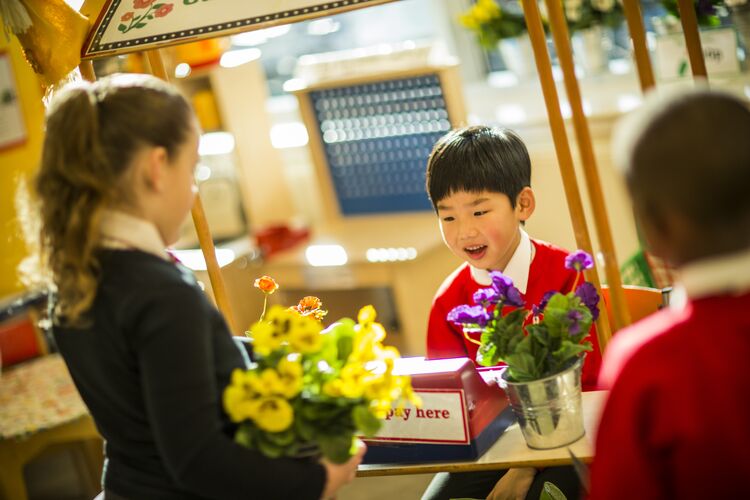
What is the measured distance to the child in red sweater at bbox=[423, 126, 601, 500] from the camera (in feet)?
5.75

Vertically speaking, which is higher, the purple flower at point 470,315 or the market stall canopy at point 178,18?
the market stall canopy at point 178,18

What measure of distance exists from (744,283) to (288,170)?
3480 millimetres

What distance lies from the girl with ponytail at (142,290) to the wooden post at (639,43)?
2.29 ft

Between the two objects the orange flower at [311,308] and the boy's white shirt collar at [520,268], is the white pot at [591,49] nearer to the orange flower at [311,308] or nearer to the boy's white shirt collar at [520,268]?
the boy's white shirt collar at [520,268]

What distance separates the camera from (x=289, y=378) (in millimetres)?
1185

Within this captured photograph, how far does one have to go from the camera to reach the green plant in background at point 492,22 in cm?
344

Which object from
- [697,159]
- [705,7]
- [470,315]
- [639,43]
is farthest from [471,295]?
[705,7]

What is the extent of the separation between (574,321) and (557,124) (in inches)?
15.0

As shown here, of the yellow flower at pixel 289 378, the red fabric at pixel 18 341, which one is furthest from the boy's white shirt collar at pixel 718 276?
the red fabric at pixel 18 341

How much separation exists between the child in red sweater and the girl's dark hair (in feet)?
2.20

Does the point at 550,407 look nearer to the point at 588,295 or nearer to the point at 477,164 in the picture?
the point at 588,295

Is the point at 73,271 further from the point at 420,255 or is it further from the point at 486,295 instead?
the point at 420,255

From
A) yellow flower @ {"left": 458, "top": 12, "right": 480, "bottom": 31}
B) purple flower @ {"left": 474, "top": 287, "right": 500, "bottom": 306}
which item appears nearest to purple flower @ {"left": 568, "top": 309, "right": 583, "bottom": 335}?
purple flower @ {"left": 474, "top": 287, "right": 500, "bottom": 306}

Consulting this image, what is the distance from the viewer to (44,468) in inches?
153
